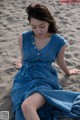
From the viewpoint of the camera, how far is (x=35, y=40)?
237cm

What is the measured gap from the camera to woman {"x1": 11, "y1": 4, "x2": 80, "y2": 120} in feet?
6.98

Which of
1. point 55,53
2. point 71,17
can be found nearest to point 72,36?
point 71,17

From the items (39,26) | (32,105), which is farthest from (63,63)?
(32,105)

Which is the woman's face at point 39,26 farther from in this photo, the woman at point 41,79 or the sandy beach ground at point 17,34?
the sandy beach ground at point 17,34

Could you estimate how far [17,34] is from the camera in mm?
3705

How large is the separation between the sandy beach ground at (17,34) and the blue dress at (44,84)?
7.8 inches

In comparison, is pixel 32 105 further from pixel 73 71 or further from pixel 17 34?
pixel 17 34

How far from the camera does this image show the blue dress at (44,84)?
2.15 metres

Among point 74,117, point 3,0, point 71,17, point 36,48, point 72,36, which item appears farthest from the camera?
point 3,0

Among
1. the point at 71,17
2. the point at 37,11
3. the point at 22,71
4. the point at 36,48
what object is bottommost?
the point at 71,17

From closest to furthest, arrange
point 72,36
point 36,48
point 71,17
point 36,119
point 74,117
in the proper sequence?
point 36,119 < point 74,117 < point 36,48 < point 72,36 < point 71,17

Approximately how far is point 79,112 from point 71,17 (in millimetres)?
2408

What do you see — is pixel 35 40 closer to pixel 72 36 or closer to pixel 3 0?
pixel 72 36

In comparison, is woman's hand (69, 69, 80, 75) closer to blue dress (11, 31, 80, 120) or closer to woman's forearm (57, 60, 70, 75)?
woman's forearm (57, 60, 70, 75)
